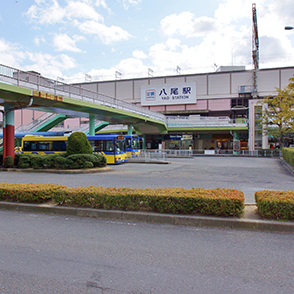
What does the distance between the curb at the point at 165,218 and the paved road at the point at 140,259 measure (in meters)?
0.22

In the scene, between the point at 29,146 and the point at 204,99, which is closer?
the point at 29,146

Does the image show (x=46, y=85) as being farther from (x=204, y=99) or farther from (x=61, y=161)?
(x=204, y=99)

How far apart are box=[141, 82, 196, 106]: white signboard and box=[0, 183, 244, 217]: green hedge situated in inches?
2136

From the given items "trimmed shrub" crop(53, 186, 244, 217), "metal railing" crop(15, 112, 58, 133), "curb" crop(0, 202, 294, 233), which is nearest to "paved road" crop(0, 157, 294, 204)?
"trimmed shrub" crop(53, 186, 244, 217)

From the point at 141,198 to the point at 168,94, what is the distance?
55934mm

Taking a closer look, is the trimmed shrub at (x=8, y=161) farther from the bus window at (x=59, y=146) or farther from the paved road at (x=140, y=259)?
the paved road at (x=140, y=259)

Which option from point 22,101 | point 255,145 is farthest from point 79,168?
point 255,145

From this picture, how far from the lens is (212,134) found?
53750 mm

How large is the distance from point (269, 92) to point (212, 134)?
1522cm

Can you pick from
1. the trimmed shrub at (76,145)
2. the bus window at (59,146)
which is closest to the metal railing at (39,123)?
the bus window at (59,146)

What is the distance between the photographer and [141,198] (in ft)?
22.5

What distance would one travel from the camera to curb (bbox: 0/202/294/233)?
5.79m

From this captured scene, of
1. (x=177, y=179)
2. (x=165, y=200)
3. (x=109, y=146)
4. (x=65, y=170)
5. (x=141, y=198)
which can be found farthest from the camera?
(x=109, y=146)

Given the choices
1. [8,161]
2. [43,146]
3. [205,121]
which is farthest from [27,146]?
[205,121]
